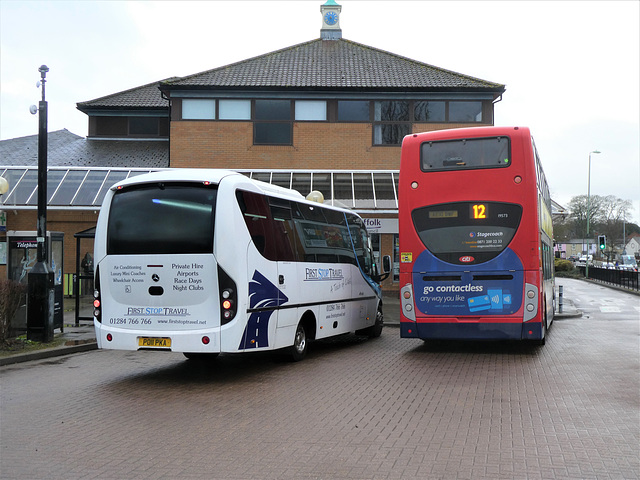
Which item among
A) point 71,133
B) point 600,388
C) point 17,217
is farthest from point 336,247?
point 71,133

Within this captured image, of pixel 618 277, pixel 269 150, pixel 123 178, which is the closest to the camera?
pixel 123 178

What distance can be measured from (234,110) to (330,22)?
1018 centimetres

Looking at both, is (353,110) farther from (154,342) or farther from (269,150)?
(154,342)

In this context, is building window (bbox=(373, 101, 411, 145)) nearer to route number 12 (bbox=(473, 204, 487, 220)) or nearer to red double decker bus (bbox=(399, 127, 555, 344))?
red double decker bus (bbox=(399, 127, 555, 344))

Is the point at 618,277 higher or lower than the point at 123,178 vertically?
lower

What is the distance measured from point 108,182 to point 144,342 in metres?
17.8

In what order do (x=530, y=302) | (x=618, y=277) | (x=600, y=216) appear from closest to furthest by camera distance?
(x=530, y=302) → (x=618, y=277) → (x=600, y=216)

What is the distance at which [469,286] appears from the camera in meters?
12.1

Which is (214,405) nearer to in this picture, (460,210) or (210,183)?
(210,183)

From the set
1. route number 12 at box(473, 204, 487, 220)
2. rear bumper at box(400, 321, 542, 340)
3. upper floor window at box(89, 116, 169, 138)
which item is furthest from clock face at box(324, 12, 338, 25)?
rear bumper at box(400, 321, 542, 340)

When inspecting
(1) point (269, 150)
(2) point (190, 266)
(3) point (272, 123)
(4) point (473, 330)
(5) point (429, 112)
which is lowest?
(4) point (473, 330)

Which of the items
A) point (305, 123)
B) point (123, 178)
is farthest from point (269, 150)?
point (123, 178)

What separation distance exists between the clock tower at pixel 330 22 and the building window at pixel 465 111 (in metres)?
9.48

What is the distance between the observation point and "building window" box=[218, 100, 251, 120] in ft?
92.5
